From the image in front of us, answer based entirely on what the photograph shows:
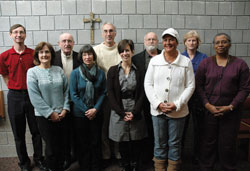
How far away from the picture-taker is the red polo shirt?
98.7 inches

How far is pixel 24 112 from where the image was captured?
257 centimetres

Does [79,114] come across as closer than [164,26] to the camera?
Yes

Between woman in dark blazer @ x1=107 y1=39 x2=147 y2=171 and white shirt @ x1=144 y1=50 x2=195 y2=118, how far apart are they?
0.72 ft

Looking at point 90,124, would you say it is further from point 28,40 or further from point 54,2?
point 54,2

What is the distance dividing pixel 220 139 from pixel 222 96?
0.47m

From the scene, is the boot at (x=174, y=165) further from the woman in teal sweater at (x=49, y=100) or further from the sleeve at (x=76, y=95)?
the woman in teal sweater at (x=49, y=100)

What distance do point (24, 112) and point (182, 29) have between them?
8.19 ft

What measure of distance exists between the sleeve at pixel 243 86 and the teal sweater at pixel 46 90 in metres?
1.82

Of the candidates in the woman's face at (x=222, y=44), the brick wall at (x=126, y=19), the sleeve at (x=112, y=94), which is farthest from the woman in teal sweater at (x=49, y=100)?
the woman's face at (x=222, y=44)

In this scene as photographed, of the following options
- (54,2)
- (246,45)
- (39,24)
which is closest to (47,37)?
(39,24)

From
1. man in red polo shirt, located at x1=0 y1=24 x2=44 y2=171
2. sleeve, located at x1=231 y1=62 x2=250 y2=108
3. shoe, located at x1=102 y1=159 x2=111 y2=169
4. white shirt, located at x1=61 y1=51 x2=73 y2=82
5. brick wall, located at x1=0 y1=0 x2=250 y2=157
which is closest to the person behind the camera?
sleeve, located at x1=231 y1=62 x2=250 y2=108

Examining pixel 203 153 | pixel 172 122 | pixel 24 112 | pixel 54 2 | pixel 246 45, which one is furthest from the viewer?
pixel 246 45

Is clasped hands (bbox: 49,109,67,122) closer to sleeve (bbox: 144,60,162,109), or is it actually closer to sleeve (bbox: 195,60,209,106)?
sleeve (bbox: 144,60,162,109)

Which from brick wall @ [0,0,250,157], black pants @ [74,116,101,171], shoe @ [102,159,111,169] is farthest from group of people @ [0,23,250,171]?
brick wall @ [0,0,250,157]
